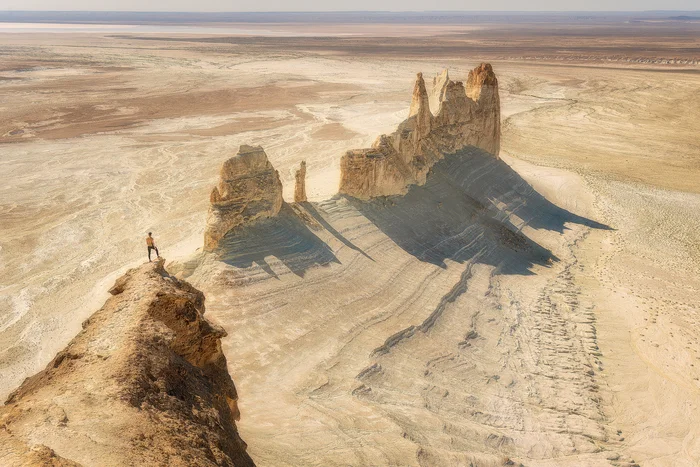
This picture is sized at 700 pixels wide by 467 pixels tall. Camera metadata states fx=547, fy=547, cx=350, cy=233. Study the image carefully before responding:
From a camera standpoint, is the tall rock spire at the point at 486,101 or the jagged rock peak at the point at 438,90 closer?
the jagged rock peak at the point at 438,90

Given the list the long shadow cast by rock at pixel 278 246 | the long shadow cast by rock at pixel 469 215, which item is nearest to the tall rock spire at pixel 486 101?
the long shadow cast by rock at pixel 469 215

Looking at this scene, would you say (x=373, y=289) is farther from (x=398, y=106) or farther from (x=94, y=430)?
(x=398, y=106)

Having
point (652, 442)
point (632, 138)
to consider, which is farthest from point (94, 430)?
point (632, 138)

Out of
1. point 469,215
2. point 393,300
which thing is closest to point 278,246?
point 393,300

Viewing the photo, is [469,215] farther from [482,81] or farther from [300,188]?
[482,81]

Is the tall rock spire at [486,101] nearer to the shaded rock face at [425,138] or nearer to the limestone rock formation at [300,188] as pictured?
the shaded rock face at [425,138]

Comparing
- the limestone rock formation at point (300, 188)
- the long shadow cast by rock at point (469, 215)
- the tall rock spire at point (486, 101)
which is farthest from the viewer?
the tall rock spire at point (486, 101)
